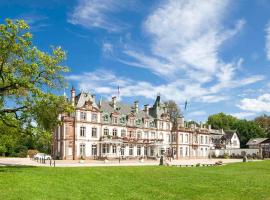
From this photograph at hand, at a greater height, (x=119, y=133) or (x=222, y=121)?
(x=222, y=121)

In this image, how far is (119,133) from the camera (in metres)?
73.2

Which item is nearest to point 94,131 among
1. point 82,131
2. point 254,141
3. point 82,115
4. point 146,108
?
point 82,131

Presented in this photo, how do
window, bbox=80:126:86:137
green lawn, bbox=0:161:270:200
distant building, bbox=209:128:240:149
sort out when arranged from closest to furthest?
green lawn, bbox=0:161:270:200 → window, bbox=80:126:86:137 → distant building, bbox=209:128:240:149

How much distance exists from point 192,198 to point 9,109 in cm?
1547

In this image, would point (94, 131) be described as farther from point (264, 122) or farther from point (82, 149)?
point (264, 122)

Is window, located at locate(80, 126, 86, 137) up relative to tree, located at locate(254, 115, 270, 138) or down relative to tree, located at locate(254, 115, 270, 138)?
down

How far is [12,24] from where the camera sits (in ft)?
87.7

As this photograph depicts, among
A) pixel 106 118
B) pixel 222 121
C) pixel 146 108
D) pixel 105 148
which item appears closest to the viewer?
pixel 105 148

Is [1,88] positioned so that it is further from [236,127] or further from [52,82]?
[236,127]

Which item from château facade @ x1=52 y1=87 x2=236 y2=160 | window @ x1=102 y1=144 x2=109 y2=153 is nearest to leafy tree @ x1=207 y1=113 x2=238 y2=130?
château facade @ x1=52 y1=87 x2=236 y2=160

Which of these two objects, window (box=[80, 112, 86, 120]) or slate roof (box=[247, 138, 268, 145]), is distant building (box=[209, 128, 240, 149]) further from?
window (box=[80, 112, 86, 120])

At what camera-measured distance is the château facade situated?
6544cm

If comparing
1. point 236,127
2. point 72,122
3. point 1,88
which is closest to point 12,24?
point 1,88

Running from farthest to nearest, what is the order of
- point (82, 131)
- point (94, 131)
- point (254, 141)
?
point (254, 141)
point (94, 131)
point (82, 131)
